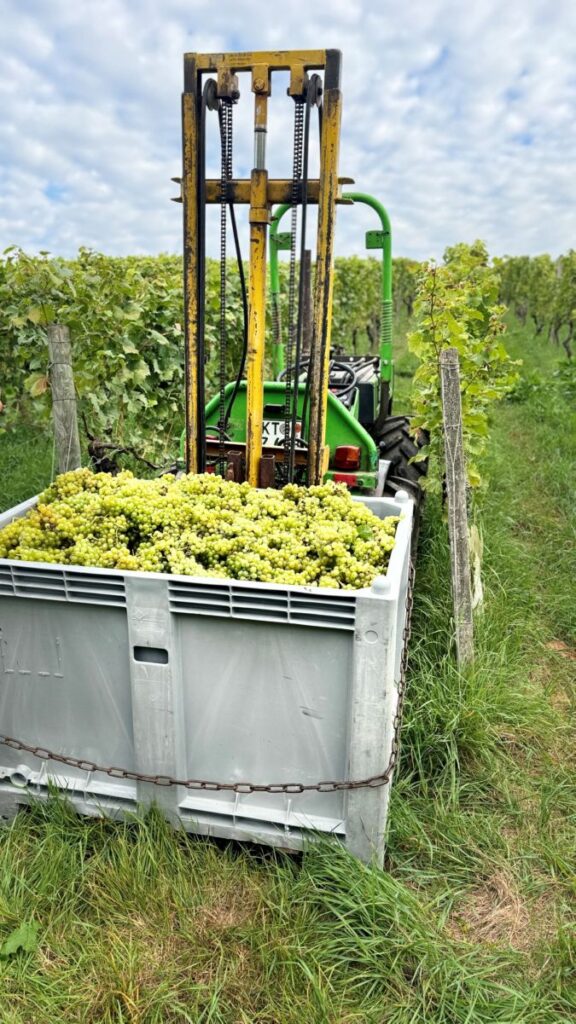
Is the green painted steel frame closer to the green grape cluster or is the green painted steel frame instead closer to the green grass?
the green grape cluster

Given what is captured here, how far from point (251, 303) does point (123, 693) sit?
1772mm

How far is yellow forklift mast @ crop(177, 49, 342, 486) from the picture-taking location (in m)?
2.96

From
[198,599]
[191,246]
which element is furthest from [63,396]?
[198,599]

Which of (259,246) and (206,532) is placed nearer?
(206,532)

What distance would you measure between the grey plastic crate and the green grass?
0.14 meters

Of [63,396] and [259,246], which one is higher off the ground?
[259,246]

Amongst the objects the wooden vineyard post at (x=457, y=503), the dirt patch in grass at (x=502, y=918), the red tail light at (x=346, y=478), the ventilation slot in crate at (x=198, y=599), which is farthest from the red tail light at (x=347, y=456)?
the dirt patch in grass at (x=502, y=918)

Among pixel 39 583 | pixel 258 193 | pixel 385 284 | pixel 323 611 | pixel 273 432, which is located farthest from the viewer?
pixel 385 284

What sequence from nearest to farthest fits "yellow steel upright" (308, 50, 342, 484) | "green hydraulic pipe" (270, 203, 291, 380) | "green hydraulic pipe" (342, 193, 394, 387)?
"yellow steel upright" (308, 50, 342, 484), "green hydraulic pipe" (342, 193, 394, 387), "green hydraulic pipe" (270, 203, 291, 380)

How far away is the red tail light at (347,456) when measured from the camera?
4.29m

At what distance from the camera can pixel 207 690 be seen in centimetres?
234

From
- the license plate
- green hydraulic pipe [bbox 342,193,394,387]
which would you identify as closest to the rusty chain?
the license plate

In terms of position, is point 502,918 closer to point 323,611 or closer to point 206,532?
point 323,611

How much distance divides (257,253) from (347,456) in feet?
4.97
